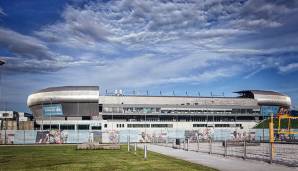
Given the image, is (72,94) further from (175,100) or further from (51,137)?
(51,137)

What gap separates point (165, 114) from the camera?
5645 inches

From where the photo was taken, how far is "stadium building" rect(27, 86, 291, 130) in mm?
136000

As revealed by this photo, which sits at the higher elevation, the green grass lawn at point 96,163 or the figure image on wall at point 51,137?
the green grass lawn at point 96,163

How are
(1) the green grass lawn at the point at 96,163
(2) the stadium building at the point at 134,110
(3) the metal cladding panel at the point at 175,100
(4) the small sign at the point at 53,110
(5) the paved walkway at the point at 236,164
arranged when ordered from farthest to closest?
(3) the metal cladding panel at the point at 175,100
(4) the small sign at the point at 53,110
(2) the stadium building at the point at 134,110
(1) the green grass lawn at the point at 96,163
(5) the paved walkway at the point at 236,164

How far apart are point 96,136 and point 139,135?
42.7 ft

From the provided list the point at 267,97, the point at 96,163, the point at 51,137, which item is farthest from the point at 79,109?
the point at 96,163

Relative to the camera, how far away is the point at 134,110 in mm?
145375

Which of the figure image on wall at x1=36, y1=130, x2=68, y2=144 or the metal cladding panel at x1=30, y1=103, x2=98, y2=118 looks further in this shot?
the metal cladding panel at x1=30, y1=103, x2=98, y2=118

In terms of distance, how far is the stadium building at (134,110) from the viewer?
13600 cm

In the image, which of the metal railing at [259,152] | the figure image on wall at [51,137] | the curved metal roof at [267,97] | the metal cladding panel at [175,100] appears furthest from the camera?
the curved metal roof at [267,97]

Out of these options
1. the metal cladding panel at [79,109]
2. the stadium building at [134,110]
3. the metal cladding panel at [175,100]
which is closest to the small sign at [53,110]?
the stadium building at [134,110]

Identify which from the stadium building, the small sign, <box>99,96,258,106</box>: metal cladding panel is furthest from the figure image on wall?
the small sign

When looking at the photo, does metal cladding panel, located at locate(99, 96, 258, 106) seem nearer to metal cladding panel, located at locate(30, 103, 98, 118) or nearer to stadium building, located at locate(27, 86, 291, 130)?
stadium building, located at locate(27, 86, 291, 130)

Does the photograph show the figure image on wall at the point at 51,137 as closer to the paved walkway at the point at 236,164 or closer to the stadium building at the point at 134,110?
the stadium building at the point at 134,110
